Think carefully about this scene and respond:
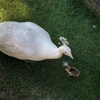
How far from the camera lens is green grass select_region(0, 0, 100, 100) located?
11.4ft

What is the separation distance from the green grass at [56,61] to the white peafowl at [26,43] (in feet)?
1.22

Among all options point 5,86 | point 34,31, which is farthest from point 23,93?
point 34,31

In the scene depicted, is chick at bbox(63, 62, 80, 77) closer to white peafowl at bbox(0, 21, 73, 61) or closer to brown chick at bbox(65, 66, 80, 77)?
brown chick at bbox(65, 66, 80, 77)

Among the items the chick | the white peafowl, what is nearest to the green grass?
the chick

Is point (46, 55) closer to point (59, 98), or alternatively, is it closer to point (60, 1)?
point (59, 98)

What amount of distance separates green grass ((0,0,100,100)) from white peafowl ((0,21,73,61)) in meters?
0.37

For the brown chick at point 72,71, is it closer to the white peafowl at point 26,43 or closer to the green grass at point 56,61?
the green grass at point 56,61

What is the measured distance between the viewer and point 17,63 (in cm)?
359

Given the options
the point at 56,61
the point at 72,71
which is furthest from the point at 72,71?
the point at 56,61

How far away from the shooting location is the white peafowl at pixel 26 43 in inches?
124

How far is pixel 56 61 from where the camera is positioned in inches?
146

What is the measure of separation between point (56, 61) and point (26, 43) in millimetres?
694

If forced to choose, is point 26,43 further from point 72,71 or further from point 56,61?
point 72,71

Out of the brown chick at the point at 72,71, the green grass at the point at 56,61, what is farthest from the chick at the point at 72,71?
the green grass at the point at 56,61
